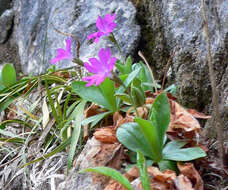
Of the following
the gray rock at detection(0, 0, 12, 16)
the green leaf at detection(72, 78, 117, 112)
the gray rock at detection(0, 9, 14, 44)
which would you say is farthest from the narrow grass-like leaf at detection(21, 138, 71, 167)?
the gray rock at detection(0, 0, 12, 16)

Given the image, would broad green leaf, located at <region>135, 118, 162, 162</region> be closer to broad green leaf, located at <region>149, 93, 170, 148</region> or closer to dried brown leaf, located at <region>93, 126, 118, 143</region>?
broad green leaf, located at <region>149, 93, 170, 148</region>

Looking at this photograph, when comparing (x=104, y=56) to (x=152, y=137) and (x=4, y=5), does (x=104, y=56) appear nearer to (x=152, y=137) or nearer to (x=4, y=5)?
(x=152, y=137)

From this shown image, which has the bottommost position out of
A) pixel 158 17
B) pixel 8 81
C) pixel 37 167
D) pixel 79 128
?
pixel 37 167

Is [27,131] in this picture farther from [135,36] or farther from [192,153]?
[192,153]

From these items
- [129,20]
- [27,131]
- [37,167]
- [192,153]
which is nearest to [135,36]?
[129,20]

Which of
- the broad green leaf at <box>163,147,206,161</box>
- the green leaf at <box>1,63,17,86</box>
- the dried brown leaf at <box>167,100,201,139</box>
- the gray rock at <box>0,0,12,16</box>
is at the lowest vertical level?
the broad green leaf at <box>163,147,206,161</box>
